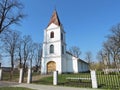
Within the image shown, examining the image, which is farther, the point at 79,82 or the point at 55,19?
the point at 55,19

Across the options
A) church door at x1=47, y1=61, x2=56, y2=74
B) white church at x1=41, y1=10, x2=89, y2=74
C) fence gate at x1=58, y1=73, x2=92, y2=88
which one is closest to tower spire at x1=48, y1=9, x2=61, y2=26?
white church at x1=41, y1=10, x2=89, y2=74

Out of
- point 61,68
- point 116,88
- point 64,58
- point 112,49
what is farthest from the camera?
point 112,49

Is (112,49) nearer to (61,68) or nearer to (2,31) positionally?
(61,68)

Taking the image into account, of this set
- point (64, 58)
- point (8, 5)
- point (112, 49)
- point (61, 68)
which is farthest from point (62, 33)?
point (112, 49)

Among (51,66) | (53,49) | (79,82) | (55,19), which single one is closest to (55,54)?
(53,49)

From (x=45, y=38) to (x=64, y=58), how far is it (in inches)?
241

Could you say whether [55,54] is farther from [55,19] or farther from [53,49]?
[55,19]

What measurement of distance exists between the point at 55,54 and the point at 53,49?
4.29 ft

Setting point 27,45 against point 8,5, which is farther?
point 27,45

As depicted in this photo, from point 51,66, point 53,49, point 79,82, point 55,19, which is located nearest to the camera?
point 79,82

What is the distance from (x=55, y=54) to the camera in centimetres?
3061

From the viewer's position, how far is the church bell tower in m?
30.2

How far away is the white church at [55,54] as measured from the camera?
3025 centimetres

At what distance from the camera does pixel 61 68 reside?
2958 cm
